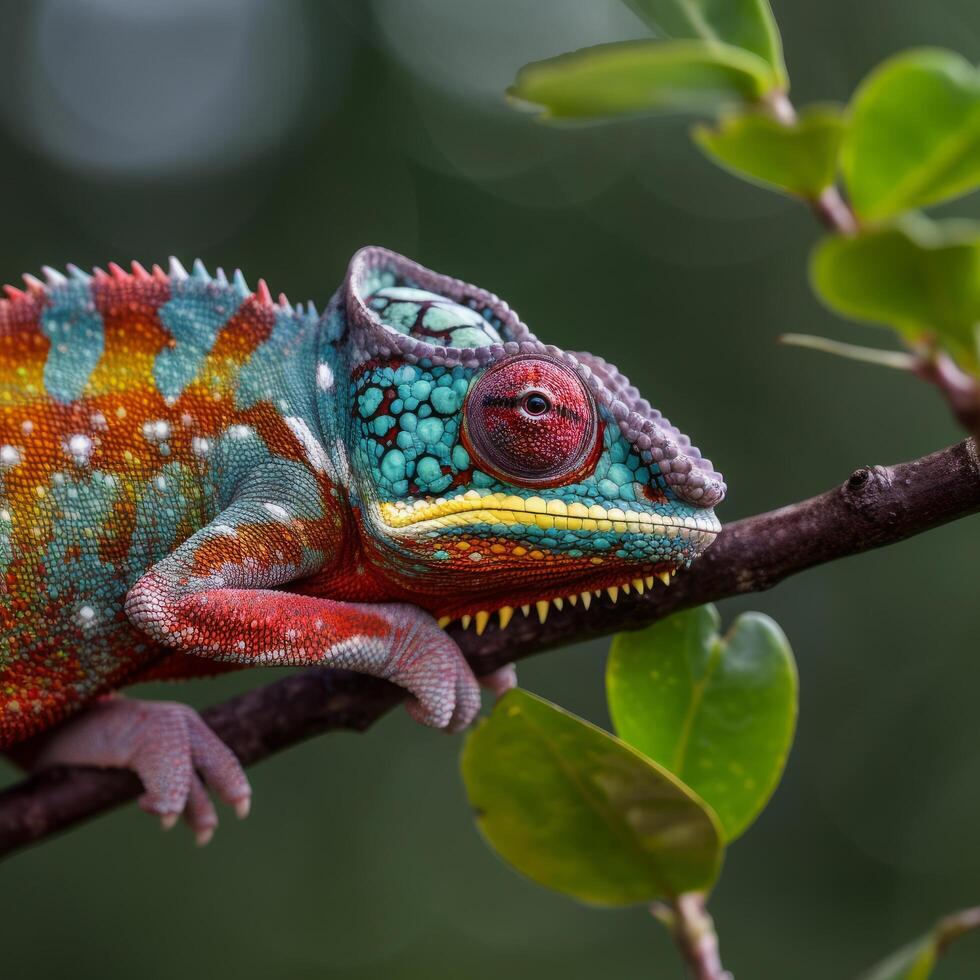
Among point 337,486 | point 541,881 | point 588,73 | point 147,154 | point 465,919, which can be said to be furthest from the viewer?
point 147,154

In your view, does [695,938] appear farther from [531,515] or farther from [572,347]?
[572,347]

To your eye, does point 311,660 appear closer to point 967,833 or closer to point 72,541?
point 72,541

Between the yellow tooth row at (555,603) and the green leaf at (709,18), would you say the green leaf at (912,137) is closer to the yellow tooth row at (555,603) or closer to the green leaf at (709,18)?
the green leaf at (709,18)

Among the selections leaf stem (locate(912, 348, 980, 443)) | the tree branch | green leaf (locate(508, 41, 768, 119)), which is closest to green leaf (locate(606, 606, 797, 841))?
the tree branch

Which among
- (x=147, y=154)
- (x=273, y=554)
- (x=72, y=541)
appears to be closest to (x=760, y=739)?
(x=273, y=554)

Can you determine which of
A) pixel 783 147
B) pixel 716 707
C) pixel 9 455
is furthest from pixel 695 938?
pixel 9 455

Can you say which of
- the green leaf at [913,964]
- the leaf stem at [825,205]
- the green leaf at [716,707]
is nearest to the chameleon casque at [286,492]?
the green leaf at [716,707]

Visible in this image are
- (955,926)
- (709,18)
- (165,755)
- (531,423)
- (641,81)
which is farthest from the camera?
(165,755)
